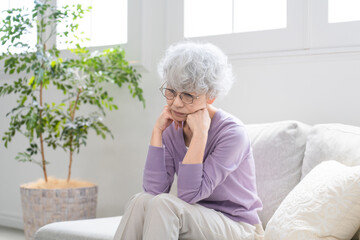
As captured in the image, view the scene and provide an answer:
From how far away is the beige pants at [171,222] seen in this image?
1.61m

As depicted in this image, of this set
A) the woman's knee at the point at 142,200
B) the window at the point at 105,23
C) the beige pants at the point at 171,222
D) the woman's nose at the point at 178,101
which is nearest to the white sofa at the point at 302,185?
the beige pants at the point at 171,222

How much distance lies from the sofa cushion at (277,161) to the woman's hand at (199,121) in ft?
1.33

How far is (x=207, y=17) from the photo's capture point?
2949 millimetres

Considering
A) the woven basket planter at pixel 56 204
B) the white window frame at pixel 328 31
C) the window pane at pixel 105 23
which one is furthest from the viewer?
the window pane at pixel 105 23

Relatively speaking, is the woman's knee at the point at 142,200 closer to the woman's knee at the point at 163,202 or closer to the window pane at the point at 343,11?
the woman's knee at the point at 163,202

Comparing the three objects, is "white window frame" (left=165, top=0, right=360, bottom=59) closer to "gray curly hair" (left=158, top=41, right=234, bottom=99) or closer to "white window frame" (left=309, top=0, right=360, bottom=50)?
"white window frame" (left=309, top=0, right=360, bottom=50)

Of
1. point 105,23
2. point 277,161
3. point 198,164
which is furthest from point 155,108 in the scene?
point 198,164

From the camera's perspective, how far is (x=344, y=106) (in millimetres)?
2447

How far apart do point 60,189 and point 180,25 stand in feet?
4.08

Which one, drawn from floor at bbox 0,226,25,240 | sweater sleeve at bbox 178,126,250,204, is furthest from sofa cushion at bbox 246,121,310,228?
floor at bbox 0,226,25,240

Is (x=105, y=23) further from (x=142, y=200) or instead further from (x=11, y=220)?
(x=142, y=200)

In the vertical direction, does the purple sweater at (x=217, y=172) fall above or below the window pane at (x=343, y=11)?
below

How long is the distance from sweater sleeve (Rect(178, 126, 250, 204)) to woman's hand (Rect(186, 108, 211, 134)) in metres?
0.08

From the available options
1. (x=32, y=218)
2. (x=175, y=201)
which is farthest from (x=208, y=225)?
(x=32, y=218)
